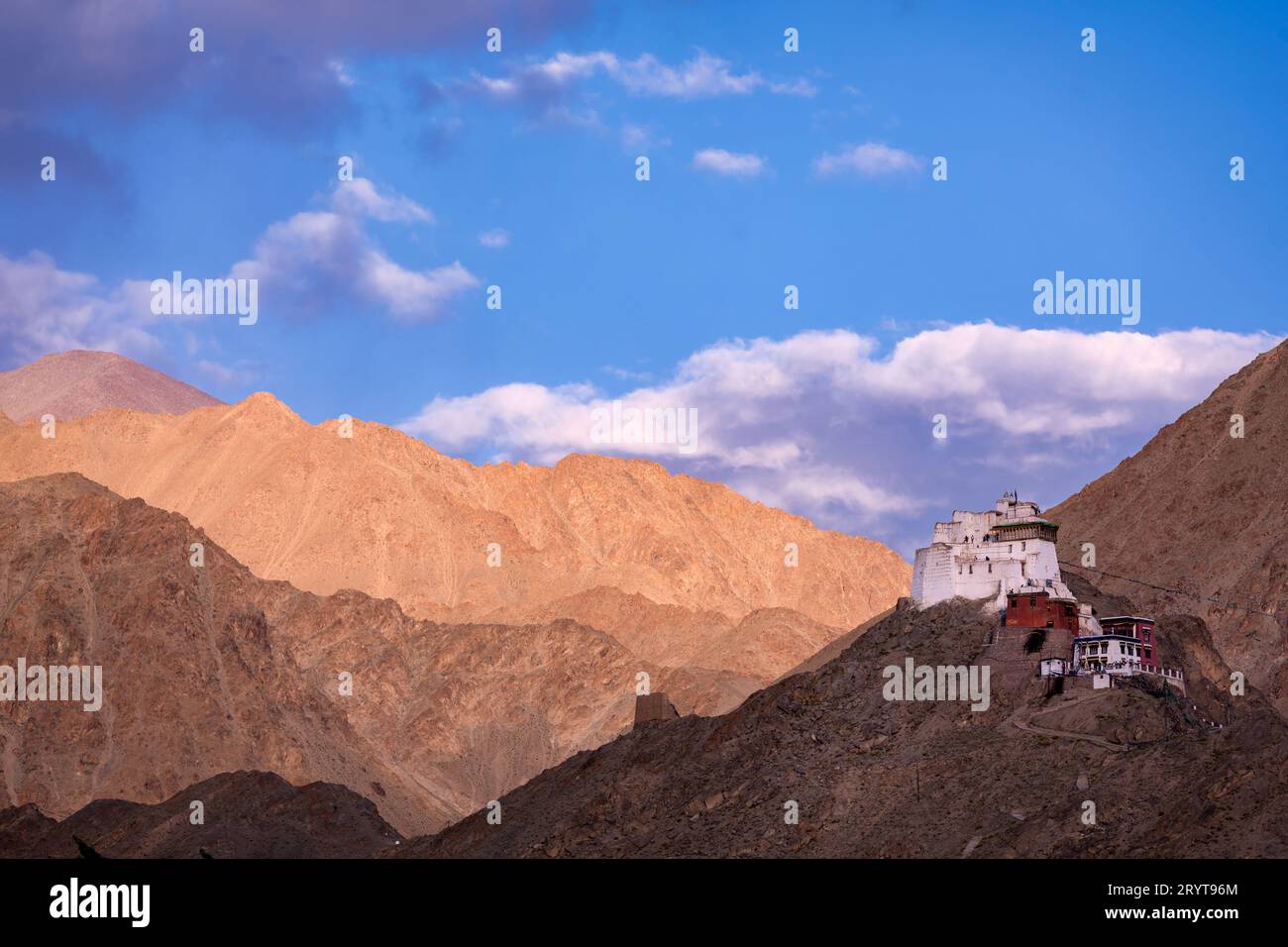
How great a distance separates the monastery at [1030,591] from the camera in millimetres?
149000

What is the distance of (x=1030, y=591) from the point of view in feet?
507

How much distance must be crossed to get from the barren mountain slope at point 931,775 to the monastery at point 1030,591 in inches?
82.3

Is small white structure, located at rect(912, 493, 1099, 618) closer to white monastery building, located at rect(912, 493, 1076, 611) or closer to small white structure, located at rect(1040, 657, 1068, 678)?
white monastery building, located at rect(912, 493, 1076, 611)

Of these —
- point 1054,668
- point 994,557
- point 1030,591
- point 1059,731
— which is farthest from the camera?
point 994,557

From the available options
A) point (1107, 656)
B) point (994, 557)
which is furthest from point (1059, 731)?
point (994, 557)

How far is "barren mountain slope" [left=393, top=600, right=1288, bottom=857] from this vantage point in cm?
12888

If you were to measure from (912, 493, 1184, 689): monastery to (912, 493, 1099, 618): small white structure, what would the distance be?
0.23 ft

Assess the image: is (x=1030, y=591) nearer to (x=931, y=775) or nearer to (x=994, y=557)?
(x=994, y=557)

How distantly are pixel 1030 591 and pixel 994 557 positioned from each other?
17.6 ft

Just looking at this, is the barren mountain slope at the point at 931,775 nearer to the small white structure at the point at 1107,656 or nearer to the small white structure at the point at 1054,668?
the small white structure at the point at 1054,668

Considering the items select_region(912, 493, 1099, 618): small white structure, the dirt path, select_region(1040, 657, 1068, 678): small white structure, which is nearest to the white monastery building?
select_region(912, 493, 1099, 618): small white structure
